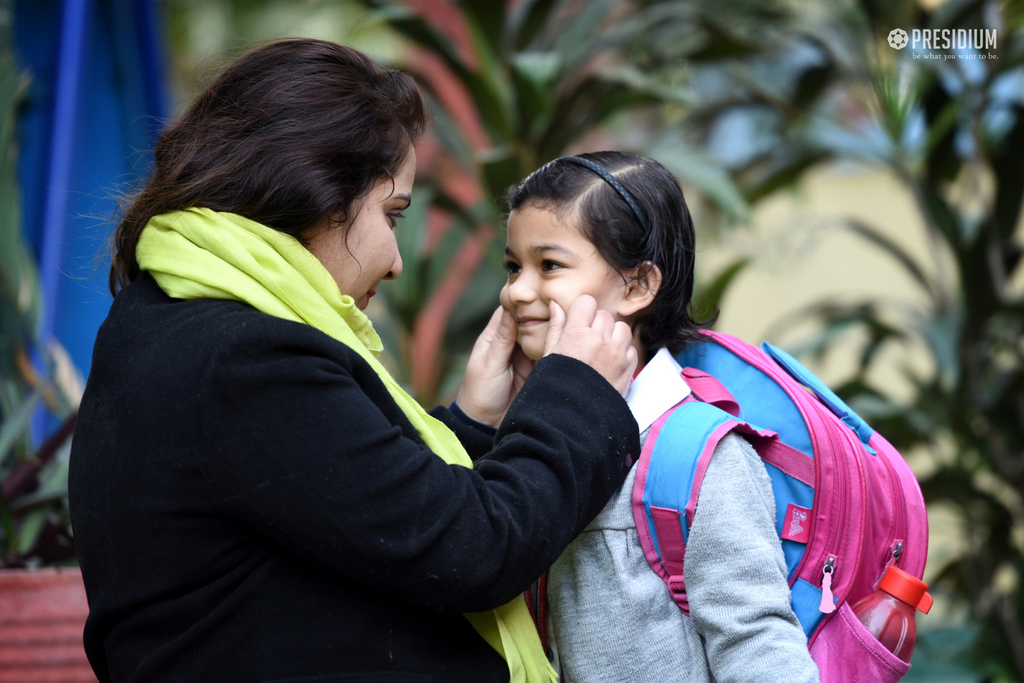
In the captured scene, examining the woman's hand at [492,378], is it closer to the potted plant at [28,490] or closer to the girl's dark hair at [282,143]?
the girl's dark hair at [282,143]

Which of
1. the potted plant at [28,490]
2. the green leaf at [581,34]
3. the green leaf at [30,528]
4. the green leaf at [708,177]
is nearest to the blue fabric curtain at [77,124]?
the potted plant at [28,490]

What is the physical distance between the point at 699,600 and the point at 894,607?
0.32 meters

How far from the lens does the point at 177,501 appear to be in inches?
43.3

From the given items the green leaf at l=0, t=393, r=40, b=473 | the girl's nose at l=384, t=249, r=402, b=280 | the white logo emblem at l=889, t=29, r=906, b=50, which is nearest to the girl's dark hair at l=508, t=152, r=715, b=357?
the girl's nose at l=384, t=249, r=402, b=280

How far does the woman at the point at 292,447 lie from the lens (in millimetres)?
1072

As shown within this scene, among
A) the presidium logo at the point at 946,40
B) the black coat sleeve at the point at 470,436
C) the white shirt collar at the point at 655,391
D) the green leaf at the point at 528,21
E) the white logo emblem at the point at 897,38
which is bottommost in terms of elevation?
the black coat sleeve at the point at 470,436

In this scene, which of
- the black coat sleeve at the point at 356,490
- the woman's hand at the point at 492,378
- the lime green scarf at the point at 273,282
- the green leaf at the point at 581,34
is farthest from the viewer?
the green leaf at the point at 581,34

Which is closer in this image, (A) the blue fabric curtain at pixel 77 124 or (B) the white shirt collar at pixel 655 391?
(B) the white shirt collar at pixel 655 391

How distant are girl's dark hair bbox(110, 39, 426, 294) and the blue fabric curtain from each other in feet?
6.23

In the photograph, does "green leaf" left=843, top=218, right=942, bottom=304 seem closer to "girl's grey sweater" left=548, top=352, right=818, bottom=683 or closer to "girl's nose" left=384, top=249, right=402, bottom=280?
"girl's grey sweater" left=548, top=352, right=818, bottom=683

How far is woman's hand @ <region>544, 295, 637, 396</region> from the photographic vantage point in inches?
54.2

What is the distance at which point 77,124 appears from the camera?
3.46m

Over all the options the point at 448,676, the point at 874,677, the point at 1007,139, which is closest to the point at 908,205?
the point at 1007,139

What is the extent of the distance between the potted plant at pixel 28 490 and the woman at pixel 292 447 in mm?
868
